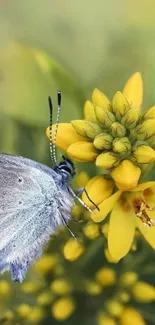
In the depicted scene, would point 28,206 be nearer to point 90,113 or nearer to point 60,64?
point 90,113

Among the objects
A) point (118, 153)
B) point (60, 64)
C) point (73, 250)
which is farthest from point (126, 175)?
point (60, 64)

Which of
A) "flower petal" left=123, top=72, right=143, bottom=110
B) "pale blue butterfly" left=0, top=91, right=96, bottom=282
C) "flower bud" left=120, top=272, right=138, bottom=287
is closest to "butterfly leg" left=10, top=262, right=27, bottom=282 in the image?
"pale blue butterfly" left=0, top=91, right=96, bottom=282

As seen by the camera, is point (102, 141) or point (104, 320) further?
point (104, 320)

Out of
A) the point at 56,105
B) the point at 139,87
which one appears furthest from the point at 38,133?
the point at 139,87

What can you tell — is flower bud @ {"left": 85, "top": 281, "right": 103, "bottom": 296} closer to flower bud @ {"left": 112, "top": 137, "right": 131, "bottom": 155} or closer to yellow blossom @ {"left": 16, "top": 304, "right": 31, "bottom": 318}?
yellow blossom @ {"left": 16, "top": 304, "right": 31, "bottom": 318}

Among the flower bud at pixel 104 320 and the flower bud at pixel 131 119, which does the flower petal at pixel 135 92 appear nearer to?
the flower bud at pixel 131 119
